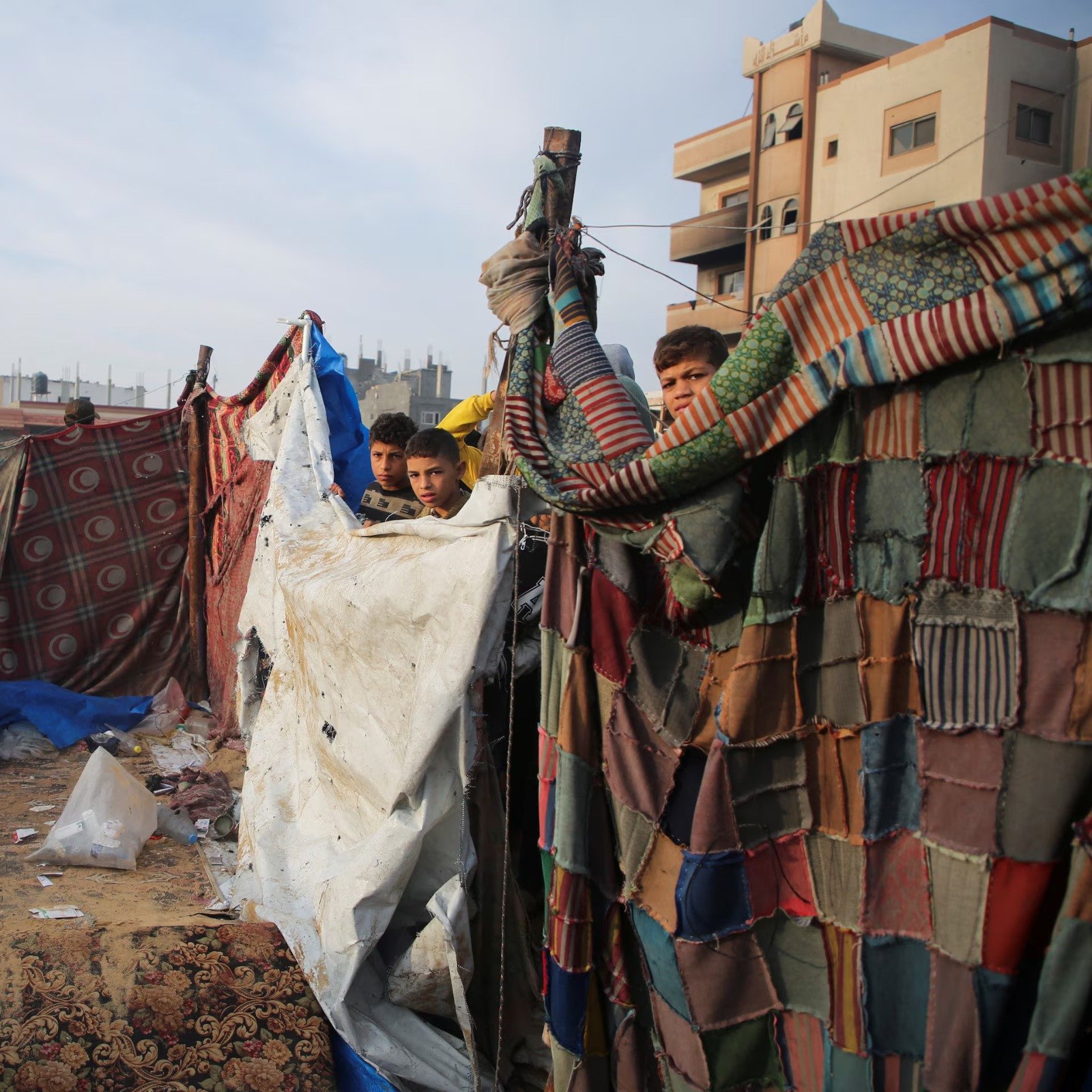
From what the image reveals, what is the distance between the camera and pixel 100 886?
379cm

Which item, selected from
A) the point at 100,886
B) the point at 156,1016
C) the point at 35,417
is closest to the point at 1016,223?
the point at 156,1016

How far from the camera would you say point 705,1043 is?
73.0 inches

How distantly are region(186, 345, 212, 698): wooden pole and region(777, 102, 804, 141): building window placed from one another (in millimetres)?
20453

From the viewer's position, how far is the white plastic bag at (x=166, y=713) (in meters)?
6.11

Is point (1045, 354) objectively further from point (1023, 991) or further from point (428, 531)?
point (428, 531)

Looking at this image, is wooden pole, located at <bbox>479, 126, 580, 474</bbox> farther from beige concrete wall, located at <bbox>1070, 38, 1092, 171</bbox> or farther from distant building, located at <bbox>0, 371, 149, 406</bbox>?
distant building, located at <bbox>0, 371, 149, 406</bbox>

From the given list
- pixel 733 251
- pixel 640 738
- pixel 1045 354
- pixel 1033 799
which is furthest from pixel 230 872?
pixel 733 251

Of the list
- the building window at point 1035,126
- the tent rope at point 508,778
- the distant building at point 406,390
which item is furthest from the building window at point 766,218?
the tent rope at point 508,778

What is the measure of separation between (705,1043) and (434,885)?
107cm

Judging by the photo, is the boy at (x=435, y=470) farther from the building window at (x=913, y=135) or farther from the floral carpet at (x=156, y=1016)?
the building window at (x=913, y=135)

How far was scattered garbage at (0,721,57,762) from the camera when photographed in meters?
5.48

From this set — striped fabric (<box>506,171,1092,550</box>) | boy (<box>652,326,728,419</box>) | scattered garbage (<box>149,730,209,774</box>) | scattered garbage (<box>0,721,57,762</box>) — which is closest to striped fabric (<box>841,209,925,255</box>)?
striped fabric (<box>506,171,1092,550</box>)

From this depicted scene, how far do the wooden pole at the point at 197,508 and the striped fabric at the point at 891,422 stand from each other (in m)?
5.62

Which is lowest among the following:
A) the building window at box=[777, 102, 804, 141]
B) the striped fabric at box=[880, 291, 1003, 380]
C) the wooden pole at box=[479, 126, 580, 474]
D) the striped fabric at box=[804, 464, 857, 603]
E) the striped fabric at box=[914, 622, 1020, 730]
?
the striped fabric at box=[914, 622, 1020, 730]
